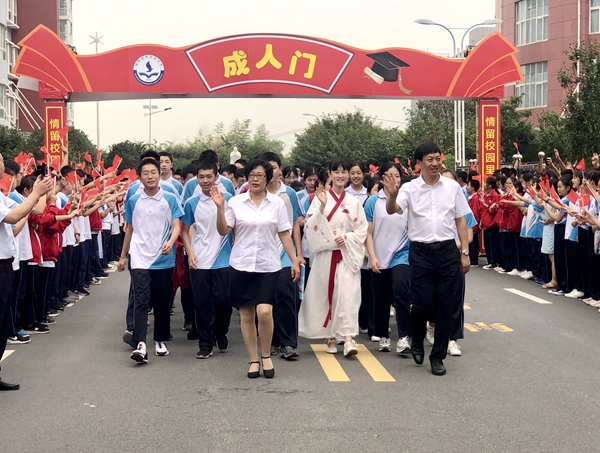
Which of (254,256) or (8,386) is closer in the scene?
(8,386)

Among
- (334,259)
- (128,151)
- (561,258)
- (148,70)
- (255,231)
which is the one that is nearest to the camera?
(255,231)

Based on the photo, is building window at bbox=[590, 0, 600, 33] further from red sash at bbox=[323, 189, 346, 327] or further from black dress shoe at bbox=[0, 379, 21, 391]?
black dress shoe at bbox=[0, 379, 21, 391]

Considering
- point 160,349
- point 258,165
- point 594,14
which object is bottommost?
point 160,349

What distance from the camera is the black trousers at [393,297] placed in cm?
913

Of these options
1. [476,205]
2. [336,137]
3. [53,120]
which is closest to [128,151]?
[336,137]

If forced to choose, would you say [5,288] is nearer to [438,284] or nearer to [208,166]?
[208,166]

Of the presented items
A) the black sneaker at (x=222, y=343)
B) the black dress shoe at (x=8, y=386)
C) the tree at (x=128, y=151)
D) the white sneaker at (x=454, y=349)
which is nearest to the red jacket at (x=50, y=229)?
the black sneaker at (x=222, y=343)

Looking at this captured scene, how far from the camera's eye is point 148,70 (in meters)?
22.2

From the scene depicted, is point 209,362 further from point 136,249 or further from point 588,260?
point 588,260

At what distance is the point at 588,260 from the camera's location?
13.6 m

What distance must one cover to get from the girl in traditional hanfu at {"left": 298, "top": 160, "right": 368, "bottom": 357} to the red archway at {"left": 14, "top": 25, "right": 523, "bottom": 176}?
45.4 feet

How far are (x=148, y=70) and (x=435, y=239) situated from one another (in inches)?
609

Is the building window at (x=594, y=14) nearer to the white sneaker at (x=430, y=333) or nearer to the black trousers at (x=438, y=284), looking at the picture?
the white sneaker at (x=430, y=333)

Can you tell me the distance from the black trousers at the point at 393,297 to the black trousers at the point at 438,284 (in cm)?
91
